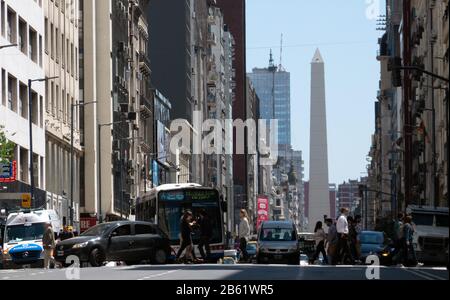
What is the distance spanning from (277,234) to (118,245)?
430 inches

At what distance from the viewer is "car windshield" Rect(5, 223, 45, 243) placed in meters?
53.2

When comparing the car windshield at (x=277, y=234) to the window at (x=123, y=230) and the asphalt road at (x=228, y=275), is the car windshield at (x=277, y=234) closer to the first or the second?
the window at (x=123, y=230)

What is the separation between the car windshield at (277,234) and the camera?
52688mm

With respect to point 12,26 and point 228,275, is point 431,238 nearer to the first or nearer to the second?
point 228,275

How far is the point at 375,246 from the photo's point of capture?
170ft

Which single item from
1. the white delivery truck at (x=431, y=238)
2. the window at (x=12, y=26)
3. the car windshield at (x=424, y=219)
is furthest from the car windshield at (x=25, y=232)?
the window at (x=12, y=26)

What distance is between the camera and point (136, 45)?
404ft

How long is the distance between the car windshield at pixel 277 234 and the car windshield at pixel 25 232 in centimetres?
875

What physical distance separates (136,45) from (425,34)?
29.1 meters

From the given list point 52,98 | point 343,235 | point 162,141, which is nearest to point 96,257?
point 343,235

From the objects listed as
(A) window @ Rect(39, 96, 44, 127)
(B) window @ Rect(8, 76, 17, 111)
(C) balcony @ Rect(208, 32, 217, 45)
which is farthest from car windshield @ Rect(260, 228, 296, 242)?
(C) balcony @ Rect(208, 32, 217, 45)

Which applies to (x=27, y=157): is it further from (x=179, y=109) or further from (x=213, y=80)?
(x=213, y=80)
